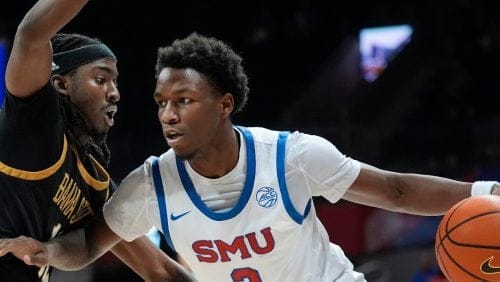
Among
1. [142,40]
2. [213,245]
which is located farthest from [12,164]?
[142,40]

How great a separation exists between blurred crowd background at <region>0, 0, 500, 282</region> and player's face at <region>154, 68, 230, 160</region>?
652 centimetres

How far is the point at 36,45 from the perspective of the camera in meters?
2.79

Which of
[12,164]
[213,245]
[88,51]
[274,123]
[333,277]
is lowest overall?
[274,123]

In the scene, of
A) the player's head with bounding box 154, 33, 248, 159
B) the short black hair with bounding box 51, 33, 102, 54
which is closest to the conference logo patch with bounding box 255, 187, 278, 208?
the player's head with bounding box 154, 33, 248, 159

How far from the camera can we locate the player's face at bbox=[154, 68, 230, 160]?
3.18m

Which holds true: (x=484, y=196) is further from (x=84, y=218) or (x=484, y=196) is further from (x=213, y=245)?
(x=84, y=218)

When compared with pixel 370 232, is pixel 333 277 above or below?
above

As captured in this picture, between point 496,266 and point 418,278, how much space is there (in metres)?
6.00

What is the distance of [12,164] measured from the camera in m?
3.00

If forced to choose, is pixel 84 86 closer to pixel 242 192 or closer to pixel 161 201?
pixel 161 201

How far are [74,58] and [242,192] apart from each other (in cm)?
80

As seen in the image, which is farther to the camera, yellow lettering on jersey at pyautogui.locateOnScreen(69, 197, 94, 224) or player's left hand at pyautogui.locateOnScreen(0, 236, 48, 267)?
yellow lettering on jersey at pyautogui.locateOnScreen(69, 197, 94, 224)

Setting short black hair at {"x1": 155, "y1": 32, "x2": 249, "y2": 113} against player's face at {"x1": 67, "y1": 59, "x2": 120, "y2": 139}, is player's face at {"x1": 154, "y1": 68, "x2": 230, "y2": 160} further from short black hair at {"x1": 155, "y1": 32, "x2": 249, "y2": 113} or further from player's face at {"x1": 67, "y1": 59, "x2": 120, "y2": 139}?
player's face at {"x1": 67, "y1": 59, "x2": 120, "y2": 139}

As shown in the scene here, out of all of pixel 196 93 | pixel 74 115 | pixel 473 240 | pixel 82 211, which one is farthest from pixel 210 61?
pixel 473 240
